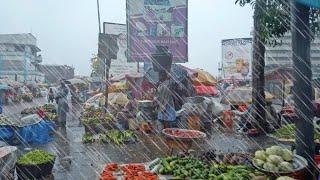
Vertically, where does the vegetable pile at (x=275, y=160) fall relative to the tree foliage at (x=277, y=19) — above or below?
below

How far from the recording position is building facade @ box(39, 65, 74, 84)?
94.9 metres

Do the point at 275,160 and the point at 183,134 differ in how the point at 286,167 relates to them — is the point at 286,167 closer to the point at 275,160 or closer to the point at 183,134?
the point at 275,160

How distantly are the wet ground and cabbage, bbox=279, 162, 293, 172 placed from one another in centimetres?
432

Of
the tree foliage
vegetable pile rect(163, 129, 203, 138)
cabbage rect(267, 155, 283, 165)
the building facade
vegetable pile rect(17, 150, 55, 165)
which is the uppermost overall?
the tree foliage

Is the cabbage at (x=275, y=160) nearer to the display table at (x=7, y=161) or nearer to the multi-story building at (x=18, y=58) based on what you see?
the display table at (x=7, y=161)

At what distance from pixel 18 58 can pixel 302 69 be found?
3047 inches

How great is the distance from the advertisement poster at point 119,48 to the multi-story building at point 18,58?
169 ft

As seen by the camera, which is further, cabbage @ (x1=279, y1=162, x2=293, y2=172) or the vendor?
the vendor

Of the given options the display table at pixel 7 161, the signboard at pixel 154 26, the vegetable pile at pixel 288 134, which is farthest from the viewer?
the signboard at pixel 154 26

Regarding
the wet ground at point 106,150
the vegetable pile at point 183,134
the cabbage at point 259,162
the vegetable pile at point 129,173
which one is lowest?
the wet ground at point 106,150

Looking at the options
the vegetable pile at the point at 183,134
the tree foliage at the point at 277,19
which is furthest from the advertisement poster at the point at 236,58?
the vegetable pile at the point at 183,134

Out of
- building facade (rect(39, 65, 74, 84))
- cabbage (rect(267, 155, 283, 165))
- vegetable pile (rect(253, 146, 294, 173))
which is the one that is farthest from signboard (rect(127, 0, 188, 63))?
building facade (rect(39, 65, 74, 84))

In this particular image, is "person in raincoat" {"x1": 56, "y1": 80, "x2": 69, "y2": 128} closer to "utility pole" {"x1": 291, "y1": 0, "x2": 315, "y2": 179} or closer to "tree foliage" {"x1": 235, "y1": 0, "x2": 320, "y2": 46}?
"tree foliage" {"x1": 235, "y1": 0, "x2": 320, "y2": 46}

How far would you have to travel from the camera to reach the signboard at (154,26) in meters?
15.8
